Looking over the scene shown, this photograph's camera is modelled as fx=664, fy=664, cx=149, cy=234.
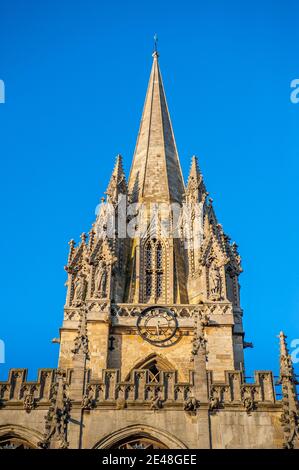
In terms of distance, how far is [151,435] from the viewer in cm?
1728

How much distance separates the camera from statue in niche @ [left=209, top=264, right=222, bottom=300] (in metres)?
27.6

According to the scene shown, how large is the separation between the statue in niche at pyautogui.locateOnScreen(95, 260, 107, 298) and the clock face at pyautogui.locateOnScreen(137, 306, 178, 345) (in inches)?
76.3

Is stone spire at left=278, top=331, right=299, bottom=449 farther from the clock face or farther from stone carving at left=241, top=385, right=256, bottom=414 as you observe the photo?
the clock face

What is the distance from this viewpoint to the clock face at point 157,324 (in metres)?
27.1

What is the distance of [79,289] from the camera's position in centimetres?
2941

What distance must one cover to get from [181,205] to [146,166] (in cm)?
361

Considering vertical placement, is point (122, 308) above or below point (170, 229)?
below

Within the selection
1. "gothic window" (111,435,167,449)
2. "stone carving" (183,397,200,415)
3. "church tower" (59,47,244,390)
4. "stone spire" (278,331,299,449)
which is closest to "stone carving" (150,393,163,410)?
"stone carving" (183,397,200,415)

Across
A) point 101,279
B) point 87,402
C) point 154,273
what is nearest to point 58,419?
point 87,402

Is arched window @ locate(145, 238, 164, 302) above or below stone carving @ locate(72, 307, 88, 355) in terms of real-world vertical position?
above

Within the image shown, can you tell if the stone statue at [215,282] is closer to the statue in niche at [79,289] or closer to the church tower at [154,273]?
the church tower at [154,273]
